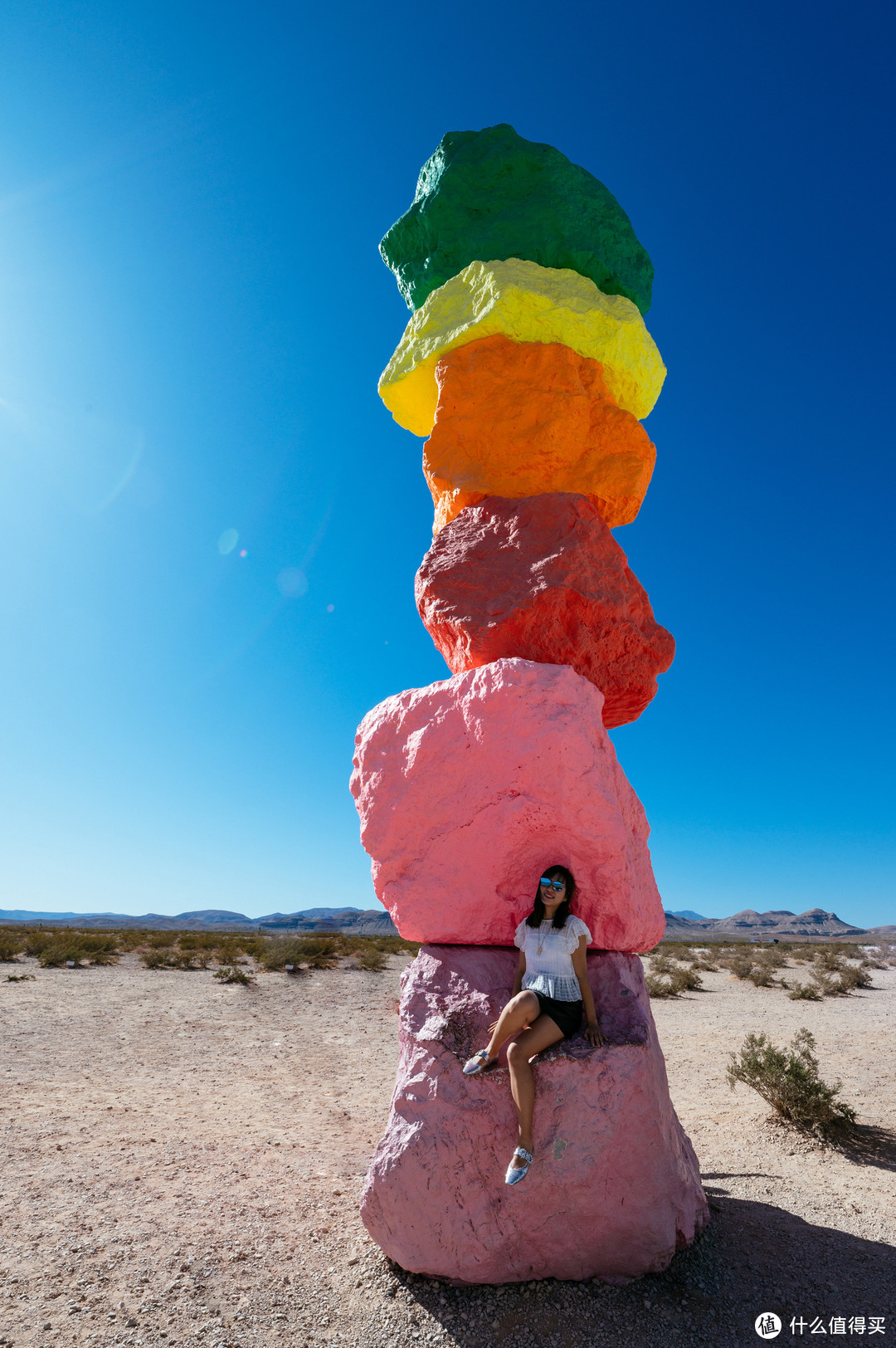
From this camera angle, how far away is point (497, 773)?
3.51 metres

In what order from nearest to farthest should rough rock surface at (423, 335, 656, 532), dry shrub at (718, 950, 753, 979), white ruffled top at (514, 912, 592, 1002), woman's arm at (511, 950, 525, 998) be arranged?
white ruffled top at (514, 912, 592, 1002), woman's arm at (511, 950, 525, 998), rough rock surface at (423, 335, 656, 532), dry shrub at (718, 950, 753, 979)

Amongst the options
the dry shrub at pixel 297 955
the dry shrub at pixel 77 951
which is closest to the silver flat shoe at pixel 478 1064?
the dry shrub at pixel 297 955

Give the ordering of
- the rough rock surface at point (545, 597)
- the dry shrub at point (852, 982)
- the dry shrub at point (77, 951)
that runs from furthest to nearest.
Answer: the dry shrub at point (77, 951), the dry shrub at point (852, 982), the rough rock surface at point (545, 597)

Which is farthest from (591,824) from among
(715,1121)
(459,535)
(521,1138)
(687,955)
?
(687,955)

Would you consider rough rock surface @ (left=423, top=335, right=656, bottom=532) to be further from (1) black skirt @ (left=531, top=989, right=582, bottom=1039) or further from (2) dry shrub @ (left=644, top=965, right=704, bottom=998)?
(2) dry shrub @ (left=644, top=965, right=704, bottom=998)

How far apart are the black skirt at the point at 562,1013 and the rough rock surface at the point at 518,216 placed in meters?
4.73

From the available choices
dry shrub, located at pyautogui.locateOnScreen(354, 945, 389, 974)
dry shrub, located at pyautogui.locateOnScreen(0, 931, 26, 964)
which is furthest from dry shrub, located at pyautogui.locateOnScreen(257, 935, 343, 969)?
dry shrub, located at pyautogui.locateOnScreen(0, 931, 26, 964)

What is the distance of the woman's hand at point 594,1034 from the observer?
312cm

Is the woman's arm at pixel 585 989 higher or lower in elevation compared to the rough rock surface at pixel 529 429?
lower

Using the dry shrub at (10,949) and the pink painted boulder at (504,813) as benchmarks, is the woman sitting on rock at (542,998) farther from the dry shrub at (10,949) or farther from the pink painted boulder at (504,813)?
the dry shrub at (10,949)

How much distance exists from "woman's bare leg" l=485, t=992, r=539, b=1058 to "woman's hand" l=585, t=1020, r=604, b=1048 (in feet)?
0.94

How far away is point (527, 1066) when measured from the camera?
9.94 ft

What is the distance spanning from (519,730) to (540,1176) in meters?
2.06

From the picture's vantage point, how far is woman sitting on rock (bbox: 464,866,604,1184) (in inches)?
118
